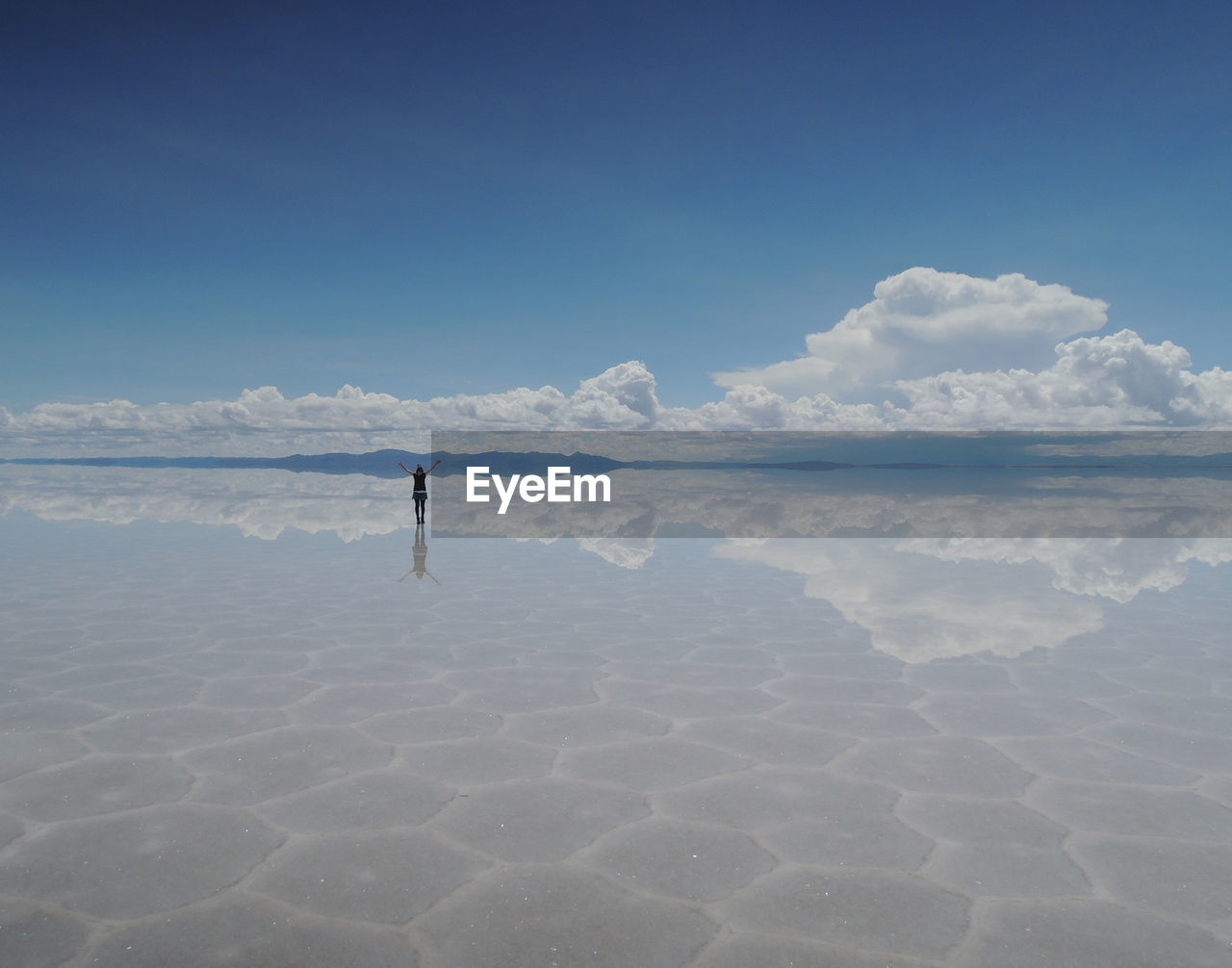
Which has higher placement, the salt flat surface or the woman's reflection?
the salt flat surface

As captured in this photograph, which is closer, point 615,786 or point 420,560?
point 615,786

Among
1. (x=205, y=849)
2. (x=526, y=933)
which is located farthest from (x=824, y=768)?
(x=205, y=849)

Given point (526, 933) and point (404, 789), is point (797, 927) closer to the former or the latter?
point (526, 933)

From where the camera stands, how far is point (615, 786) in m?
4.00

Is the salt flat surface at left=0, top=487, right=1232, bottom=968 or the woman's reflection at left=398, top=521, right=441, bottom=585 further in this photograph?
the woman's reflection at left=398, top=521, right=441, bottom=585

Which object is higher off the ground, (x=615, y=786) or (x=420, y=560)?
(x=615, y=786)

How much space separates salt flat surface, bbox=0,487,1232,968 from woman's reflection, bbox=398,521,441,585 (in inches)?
100

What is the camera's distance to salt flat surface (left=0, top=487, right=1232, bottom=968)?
9.32 ft

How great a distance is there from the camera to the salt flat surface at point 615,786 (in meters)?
2.84

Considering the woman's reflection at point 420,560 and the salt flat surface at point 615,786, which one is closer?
the salt flat surface at point 615,786

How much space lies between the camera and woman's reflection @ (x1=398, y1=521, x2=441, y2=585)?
35.6 ft

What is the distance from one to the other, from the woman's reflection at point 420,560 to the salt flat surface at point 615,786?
8.35 ft

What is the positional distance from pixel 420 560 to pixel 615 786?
29.4ft

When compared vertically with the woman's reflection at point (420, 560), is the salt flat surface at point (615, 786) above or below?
above
